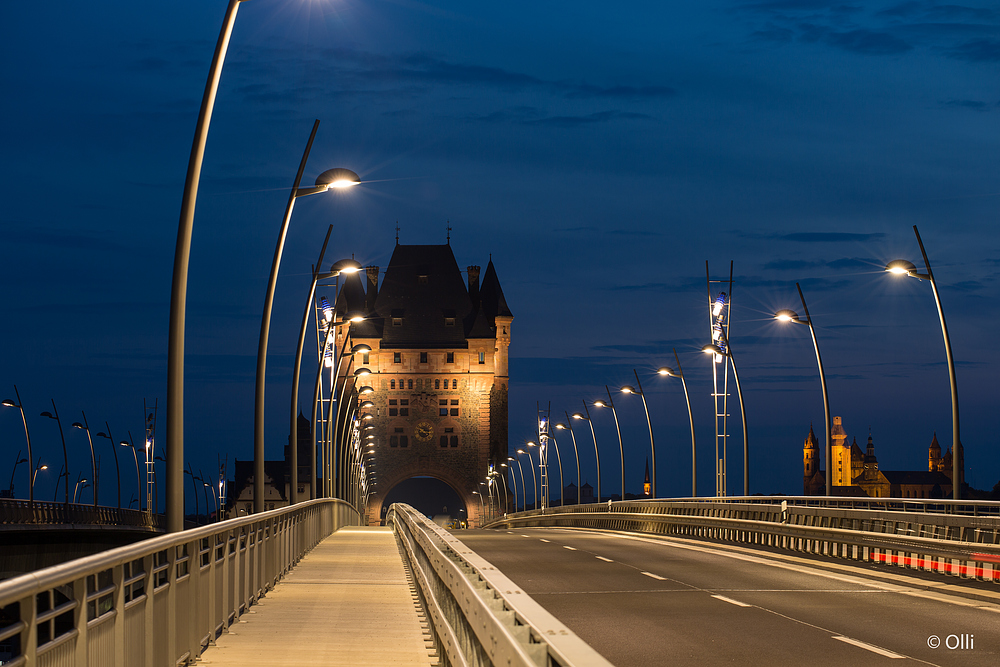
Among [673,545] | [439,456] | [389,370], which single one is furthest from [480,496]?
[673,545]

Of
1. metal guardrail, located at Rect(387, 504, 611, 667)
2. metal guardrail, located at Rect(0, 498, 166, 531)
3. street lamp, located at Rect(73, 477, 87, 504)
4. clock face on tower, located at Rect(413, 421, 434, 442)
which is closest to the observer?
metal guardrail, located at Rect(387, 504, 611, 667)

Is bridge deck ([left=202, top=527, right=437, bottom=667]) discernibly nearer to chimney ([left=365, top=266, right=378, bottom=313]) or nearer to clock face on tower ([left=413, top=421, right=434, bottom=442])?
clock face on tower ([left=413, top=421, right=434, bottom=442])

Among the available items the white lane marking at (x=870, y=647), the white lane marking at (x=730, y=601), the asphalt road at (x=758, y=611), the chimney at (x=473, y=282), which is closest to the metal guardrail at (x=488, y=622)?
the asphalt road at (x=758, y=611)

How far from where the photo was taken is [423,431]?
170m

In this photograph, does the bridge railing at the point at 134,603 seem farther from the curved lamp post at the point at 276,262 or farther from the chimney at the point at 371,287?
the chimney at the point at 371,287

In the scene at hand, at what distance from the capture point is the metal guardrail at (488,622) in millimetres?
4785

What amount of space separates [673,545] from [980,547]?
1273cm

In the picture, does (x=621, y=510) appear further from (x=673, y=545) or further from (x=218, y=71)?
(x=218, y=71)

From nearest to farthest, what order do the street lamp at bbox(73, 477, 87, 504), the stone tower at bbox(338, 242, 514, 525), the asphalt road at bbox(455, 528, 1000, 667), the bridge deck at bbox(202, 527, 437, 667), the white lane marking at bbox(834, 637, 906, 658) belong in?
1. the bridge deck at bbox(202, 527, 437, 667)
2. the white lane marking at bbox(834, 637, 906, 658)
3. the asphalt road at bbox(455, 528, 1000, 667)
4. the street lamp at bbox(73, 477, 87, 504)
5. the stone tower at bbox(338, 242, 514, 525)

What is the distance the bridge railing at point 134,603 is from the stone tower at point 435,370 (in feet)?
497

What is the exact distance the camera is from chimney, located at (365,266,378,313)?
186 metres

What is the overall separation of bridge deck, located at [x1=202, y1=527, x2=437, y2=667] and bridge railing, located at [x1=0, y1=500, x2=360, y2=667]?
29 cm

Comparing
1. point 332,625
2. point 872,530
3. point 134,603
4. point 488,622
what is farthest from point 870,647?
point 872,530

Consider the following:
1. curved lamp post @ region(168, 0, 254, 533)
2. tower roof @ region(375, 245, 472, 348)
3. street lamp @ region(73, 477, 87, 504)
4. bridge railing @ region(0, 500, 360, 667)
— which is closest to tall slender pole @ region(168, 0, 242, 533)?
curved lamp post @ region(168, 0, 254, 533)
